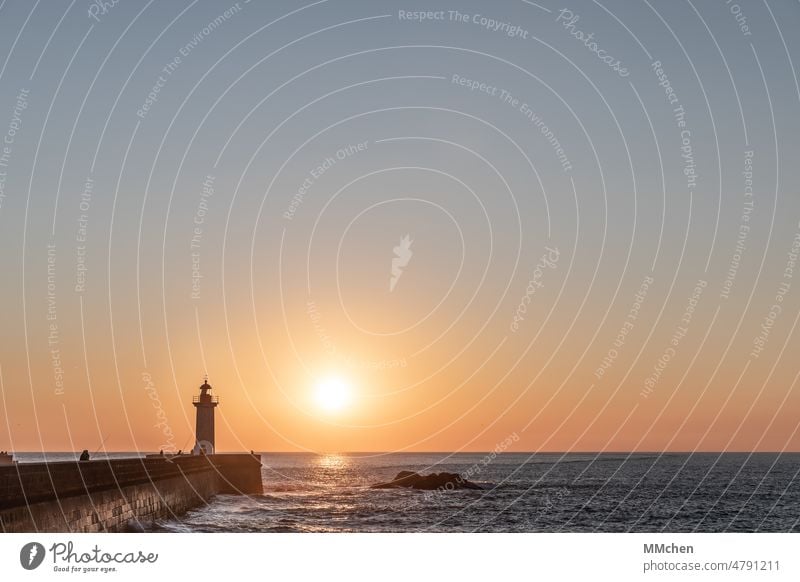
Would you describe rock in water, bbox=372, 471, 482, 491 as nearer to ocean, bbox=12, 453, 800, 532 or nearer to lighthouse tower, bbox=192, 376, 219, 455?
ocean, bbox=12, 453, 800, 532

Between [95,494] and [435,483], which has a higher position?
[435,483]

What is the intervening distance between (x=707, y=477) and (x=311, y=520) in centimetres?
8676

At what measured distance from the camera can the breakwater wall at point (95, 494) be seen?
79.3 ft

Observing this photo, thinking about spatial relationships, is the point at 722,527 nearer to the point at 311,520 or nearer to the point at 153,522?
the point at 311,520

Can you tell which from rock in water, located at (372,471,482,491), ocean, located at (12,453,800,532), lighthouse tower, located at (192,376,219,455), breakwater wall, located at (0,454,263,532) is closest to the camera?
breakwater wall, located at (0,454,263,532)

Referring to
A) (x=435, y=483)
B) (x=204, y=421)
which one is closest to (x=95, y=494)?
(x=204, y=421)

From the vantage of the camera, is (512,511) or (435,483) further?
(435,483)

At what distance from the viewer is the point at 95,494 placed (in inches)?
1230

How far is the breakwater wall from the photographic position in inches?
951

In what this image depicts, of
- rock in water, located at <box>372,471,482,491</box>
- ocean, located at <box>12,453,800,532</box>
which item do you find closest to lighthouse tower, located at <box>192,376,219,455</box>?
ocean, located at <box>12,453,800,532</box>

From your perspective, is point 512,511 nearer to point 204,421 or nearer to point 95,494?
point 204,421

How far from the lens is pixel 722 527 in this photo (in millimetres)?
63219
